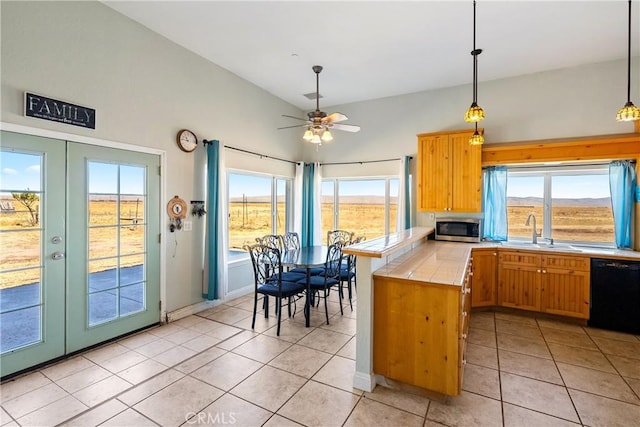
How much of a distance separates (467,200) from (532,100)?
1746 millimetres

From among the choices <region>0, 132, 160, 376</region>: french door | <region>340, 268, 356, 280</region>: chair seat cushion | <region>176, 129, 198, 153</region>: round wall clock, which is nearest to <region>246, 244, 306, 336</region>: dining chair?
<region>340, 268, 356, 280</region>: chair seat cushion

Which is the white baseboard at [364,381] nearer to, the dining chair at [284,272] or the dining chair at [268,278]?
the dining chair at [268,278]

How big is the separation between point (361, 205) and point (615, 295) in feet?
12.2

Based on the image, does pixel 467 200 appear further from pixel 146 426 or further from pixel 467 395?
pixel 146 426

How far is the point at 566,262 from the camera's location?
371 cm

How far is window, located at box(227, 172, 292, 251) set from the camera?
4.74 m

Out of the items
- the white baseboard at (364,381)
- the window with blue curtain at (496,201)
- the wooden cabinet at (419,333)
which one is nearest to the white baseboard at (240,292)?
the white baseboard at (364,381)

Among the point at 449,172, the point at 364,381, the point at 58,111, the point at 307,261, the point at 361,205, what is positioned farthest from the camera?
the point at 361,205

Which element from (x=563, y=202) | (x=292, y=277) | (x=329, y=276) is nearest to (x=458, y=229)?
(x=563, y=202)

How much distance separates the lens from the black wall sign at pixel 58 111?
8.31ft

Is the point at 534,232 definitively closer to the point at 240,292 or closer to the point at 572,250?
the point at 572,250

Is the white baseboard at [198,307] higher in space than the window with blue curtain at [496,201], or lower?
lower

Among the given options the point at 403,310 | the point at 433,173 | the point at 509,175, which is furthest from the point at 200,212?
the point at 509,175

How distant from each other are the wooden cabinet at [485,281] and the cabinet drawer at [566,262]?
0.57 metres
